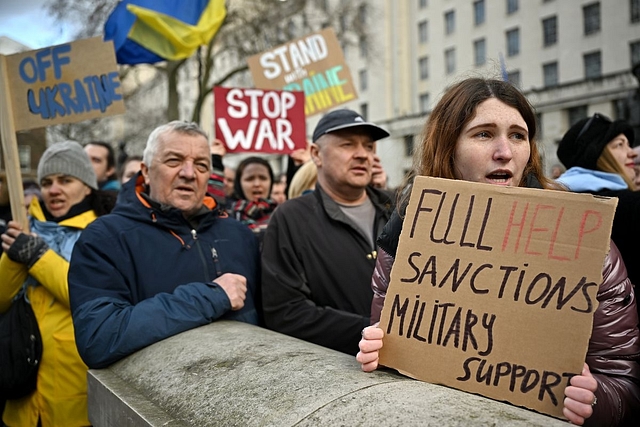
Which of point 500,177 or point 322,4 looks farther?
point 322,4

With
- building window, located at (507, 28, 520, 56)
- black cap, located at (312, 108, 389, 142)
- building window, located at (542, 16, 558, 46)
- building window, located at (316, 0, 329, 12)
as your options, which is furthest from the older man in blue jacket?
building window, located at (507, 28, 520, 56)

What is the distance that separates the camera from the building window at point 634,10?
29.6 m

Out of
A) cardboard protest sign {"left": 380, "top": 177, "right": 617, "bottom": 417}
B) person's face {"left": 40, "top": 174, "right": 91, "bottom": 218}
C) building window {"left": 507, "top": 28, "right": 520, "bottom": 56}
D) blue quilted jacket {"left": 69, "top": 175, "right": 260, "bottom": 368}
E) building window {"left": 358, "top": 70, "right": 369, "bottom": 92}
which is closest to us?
cardboard protest sign {"left": 380, "top": 177, "right": 617, "bottom": 417}

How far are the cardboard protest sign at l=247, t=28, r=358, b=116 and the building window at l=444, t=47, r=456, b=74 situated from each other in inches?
1344

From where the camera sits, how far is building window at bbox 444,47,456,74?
39281 mm

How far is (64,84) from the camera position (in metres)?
3.72

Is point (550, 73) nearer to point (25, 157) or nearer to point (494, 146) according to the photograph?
point (494, 146)

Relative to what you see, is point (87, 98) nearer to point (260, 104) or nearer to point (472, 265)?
point (260, 104)

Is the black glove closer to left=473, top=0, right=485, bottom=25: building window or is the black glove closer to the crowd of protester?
the crowd of protester

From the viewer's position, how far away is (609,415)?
164cm

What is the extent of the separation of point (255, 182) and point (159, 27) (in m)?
1.52

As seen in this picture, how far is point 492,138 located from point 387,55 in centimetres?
4087

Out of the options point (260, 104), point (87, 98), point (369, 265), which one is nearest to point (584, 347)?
point (369, 265)

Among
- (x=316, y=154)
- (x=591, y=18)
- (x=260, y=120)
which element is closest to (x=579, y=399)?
(x=316, y=154)
